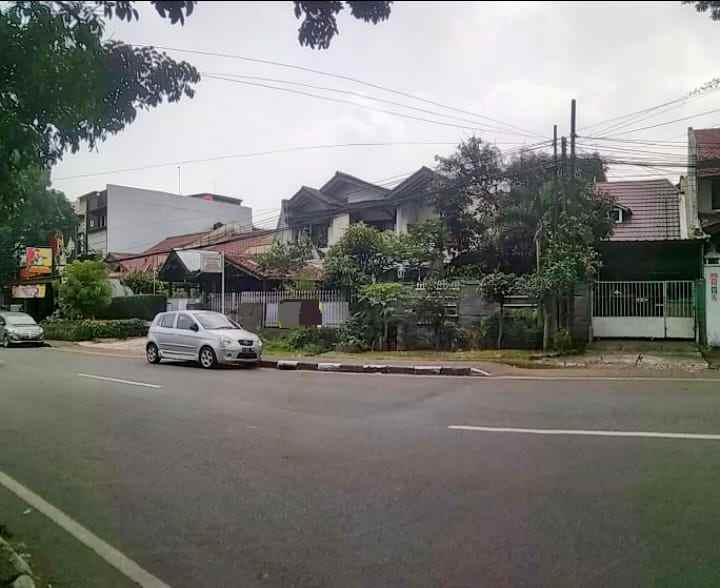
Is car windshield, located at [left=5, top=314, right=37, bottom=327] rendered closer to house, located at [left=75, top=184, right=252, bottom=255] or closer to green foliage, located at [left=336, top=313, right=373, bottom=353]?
house, located at [left=75, top=184, right=252, bottom=255]

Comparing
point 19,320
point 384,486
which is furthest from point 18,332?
point 384,486

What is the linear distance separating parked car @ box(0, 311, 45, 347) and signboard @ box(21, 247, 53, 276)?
3015mm

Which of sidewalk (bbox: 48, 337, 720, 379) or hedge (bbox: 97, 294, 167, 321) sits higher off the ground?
hedge (bbox: 97, 294, 167, 321)

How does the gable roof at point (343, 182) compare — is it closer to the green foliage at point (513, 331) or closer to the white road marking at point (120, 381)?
the green foliage at point (513, 331)

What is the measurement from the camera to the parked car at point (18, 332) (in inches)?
1010

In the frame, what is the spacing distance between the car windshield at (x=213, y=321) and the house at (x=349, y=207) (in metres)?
9.54

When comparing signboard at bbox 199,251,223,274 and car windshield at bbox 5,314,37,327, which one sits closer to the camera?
signboard at bbox 199,251,223,274

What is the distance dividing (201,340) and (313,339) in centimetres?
483

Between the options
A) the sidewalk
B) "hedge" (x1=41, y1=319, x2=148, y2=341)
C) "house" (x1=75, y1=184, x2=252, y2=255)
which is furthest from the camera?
"house" (x1=75, y1=184, x2=252, y2=255)

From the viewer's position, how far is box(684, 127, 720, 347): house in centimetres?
1727

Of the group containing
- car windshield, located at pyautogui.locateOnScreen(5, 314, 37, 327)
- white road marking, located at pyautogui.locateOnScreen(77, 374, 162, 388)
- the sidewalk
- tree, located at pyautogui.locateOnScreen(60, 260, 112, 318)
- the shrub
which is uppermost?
tree, located at pyautogui.locateOnScreen(60, 260, 112, 318)

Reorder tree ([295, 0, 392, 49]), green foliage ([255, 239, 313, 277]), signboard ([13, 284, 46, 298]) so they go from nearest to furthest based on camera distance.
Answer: tree ([295, 0, 392, 49])
green foliage ([255, 239, 313, 277])
signboard ([13, 284, 46, 298])

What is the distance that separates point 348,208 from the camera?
2769 centimetres

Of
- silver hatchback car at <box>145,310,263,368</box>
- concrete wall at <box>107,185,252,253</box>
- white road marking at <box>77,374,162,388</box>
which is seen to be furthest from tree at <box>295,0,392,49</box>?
concrete wall at <box>107,185,252,253</box>
